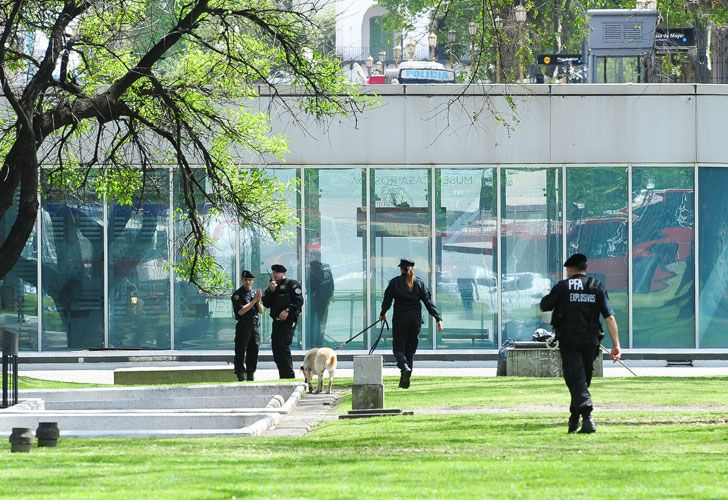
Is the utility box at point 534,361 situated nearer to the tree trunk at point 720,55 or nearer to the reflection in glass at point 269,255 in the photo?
the reflection in glass at point 269,255

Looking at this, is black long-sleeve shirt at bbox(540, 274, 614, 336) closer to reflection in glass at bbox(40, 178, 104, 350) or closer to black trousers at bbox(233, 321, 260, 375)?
black trousers at bbox(233, 321, 260, 375)

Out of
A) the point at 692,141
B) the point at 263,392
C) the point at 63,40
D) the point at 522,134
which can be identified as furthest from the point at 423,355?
the point at 63,40

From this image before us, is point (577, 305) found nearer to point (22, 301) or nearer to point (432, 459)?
point (432, 459)

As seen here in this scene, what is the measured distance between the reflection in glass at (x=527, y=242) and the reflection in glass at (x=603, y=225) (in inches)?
12.4

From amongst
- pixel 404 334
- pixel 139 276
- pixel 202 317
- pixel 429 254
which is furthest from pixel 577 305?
pixel 139 276

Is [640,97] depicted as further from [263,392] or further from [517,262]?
[263,392]

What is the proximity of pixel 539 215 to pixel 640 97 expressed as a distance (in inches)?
116

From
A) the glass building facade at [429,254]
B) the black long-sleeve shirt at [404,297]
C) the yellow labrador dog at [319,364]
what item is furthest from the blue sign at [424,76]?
the yellow labrador dog at [319,364]

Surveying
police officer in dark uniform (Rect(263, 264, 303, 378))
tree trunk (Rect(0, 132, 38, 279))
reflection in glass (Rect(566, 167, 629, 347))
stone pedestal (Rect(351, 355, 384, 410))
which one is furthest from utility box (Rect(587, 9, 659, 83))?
tree trunk (Rect(0, 132, 38, 279))

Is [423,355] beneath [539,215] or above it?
beneath

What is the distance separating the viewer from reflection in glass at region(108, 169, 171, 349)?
1180 inches

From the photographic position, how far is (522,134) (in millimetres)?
29953

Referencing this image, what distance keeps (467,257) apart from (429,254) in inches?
29.3

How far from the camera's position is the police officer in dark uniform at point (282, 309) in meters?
22.1
